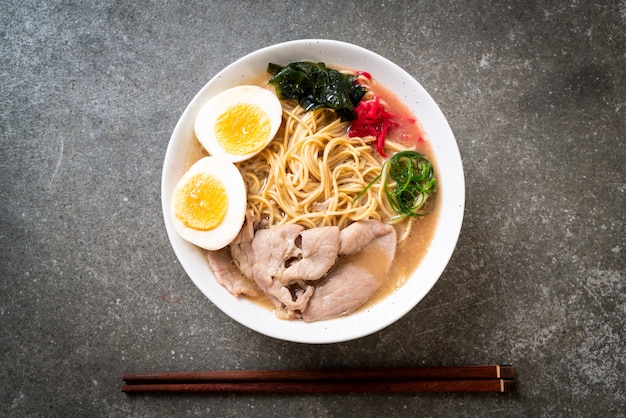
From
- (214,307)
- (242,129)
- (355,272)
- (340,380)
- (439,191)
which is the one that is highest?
(242,129)

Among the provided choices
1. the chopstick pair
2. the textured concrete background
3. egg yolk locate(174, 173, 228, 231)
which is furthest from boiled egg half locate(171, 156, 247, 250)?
the chopstick pair

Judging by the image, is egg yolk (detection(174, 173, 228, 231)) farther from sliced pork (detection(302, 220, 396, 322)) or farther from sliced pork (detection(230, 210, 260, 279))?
sliced pork (detection(302, 220, 396, 322))

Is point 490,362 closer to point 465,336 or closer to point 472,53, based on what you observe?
point 465,336

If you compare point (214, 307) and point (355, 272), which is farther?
point (214, 307)

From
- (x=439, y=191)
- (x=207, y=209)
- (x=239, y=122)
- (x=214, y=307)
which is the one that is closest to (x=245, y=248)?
(x=207, y=209)

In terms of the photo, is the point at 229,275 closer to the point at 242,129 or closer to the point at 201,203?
the point at 201,203

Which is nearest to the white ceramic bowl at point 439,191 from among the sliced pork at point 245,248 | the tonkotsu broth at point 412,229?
the tonkotsu broth at point 412,229

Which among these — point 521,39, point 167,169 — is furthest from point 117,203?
point 521,39
